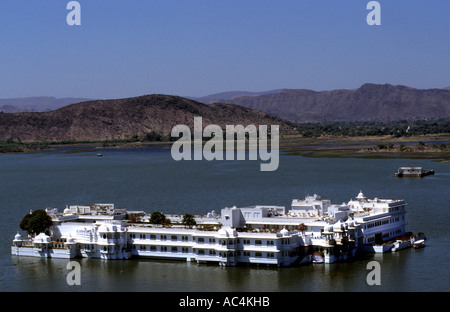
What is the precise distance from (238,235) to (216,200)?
2692cm

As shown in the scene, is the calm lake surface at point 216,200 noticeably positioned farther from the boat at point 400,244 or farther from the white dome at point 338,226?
the white dome at point 338,226

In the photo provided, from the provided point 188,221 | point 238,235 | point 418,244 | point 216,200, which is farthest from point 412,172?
point 238,235

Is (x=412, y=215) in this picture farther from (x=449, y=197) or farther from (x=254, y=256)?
(x=254, y=256)

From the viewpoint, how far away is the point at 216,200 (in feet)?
227

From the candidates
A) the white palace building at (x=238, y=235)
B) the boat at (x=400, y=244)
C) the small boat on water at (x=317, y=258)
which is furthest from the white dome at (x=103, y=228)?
the boat at (x=400, y=244)

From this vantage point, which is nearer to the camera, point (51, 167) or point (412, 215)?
point (412, 215)

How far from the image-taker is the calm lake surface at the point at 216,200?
130 feet

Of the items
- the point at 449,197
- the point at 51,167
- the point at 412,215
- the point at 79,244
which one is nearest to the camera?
the point at 79,244

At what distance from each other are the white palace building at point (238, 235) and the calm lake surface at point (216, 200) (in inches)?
29.8

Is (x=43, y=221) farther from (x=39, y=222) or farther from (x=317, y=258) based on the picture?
(x=317, y=258)

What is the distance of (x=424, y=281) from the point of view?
127 feet

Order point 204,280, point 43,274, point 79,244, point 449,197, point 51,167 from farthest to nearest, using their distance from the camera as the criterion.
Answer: point 51,167 < point 449,197 < point 79,244 < point 43,274 < point 204,280

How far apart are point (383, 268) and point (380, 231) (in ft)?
20.5
